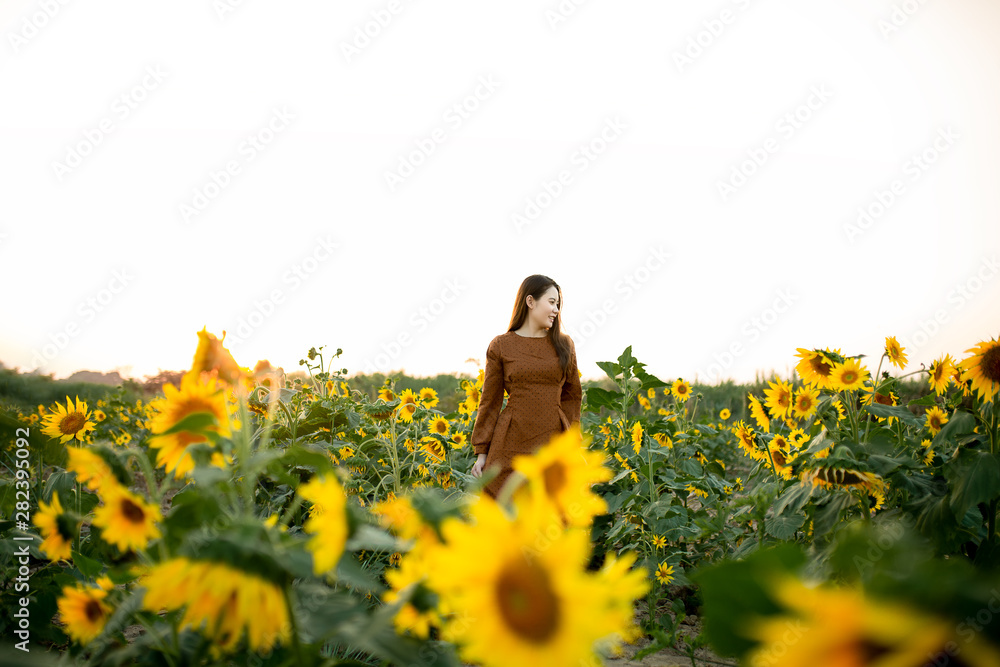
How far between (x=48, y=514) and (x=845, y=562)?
43.8 inches

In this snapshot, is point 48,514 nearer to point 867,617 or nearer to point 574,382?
point 867,617

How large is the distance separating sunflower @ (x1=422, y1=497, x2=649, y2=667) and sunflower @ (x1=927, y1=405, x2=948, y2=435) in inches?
120

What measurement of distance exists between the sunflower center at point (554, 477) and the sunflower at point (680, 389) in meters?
4.16

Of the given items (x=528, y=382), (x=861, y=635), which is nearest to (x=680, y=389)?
(x=528, y=382)

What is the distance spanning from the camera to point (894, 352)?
3.00m

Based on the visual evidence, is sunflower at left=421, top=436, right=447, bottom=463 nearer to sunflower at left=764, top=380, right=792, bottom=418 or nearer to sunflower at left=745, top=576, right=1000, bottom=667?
sunflower at left=764, top=380, right=792, bottom=418

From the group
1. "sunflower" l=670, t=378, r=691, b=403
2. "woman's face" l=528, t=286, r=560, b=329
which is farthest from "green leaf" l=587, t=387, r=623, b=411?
"sunflower" l=670, t=378, r=691, b=403

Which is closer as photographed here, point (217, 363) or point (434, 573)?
point (434, 573)

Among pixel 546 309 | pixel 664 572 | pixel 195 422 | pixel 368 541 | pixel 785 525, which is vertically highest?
pixel 546 309

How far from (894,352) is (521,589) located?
311 cm

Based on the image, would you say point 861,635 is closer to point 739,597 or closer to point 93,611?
point 739,597

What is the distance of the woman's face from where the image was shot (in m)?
3.82

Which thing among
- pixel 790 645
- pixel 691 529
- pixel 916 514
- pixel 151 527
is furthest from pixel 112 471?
pixel 691 529

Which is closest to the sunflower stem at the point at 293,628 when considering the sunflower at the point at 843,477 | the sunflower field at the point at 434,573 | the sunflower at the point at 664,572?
the sunflower field at the point at 434,573
